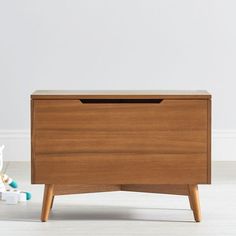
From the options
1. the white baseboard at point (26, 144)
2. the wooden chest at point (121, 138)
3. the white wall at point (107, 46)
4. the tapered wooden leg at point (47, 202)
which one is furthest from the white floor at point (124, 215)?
the white wall at point (107, 46)

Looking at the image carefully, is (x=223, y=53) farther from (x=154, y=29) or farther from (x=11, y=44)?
(x=11, y=44)

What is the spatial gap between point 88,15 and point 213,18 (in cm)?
73

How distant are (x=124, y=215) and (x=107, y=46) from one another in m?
1.58

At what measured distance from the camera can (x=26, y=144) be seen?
4324mm

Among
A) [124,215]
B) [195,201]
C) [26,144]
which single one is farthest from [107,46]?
[195,201]

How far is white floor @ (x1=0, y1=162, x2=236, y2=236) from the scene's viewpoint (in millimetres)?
2670

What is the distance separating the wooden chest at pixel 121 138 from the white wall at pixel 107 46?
5.02 ft

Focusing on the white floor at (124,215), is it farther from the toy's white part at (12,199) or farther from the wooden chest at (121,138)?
the wooden chest at (121,138)

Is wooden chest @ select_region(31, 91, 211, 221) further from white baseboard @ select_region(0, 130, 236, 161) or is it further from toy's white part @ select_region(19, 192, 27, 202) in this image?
white baseboard @ select_region(0, 130, 236, 161)

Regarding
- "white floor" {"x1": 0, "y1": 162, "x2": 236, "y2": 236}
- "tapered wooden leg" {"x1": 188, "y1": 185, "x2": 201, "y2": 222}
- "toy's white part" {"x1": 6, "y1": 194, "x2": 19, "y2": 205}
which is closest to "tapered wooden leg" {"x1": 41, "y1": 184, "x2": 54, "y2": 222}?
"white floor" {"x1": 0, "y1": 162, "x2": 236, "y2": 236}

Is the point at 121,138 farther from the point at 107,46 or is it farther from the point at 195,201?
the point at 107,46

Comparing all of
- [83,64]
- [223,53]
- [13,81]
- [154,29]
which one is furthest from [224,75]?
[13,81]

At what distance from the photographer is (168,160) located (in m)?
2.76

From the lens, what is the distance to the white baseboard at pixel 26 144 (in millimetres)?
4312
